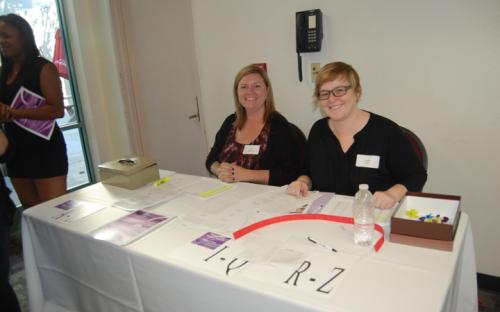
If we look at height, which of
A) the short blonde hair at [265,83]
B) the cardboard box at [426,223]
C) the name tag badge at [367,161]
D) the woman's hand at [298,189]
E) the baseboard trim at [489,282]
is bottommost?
the baseboard trim at [489,282]

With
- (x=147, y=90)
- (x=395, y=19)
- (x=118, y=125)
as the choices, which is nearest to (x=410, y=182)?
(x=395, y=19)

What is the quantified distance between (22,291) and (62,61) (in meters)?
2.19

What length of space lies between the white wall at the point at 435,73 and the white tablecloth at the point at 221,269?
977mm

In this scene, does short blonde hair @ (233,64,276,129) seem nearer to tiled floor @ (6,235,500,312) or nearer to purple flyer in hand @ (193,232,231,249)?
purple flyer in hand @ (193,232,231,249)

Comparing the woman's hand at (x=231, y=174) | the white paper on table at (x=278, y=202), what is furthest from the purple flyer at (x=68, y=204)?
the white paper on table at (x=278, y=202)

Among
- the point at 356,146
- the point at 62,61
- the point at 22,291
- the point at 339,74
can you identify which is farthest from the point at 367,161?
the point at 62,61

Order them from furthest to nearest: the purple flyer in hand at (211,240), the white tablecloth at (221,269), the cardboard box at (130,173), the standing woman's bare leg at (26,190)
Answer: the standing woman's bare leg at (26,190), the cardboard box at (130,173), the purple flyer in hand at (211,240), the white tablecloth at (221,269)

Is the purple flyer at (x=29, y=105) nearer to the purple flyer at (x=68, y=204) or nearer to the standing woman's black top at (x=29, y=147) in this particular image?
the standing woman's black top at (x=29, y=147)

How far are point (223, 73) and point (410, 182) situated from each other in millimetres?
1906

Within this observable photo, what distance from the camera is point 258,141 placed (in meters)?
2.29

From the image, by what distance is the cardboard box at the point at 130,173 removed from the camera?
79.1 inches

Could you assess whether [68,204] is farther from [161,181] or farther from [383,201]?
[383,201]

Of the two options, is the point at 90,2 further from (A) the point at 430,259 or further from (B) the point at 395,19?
(A) the point at 430,259

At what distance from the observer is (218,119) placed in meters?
3.24
